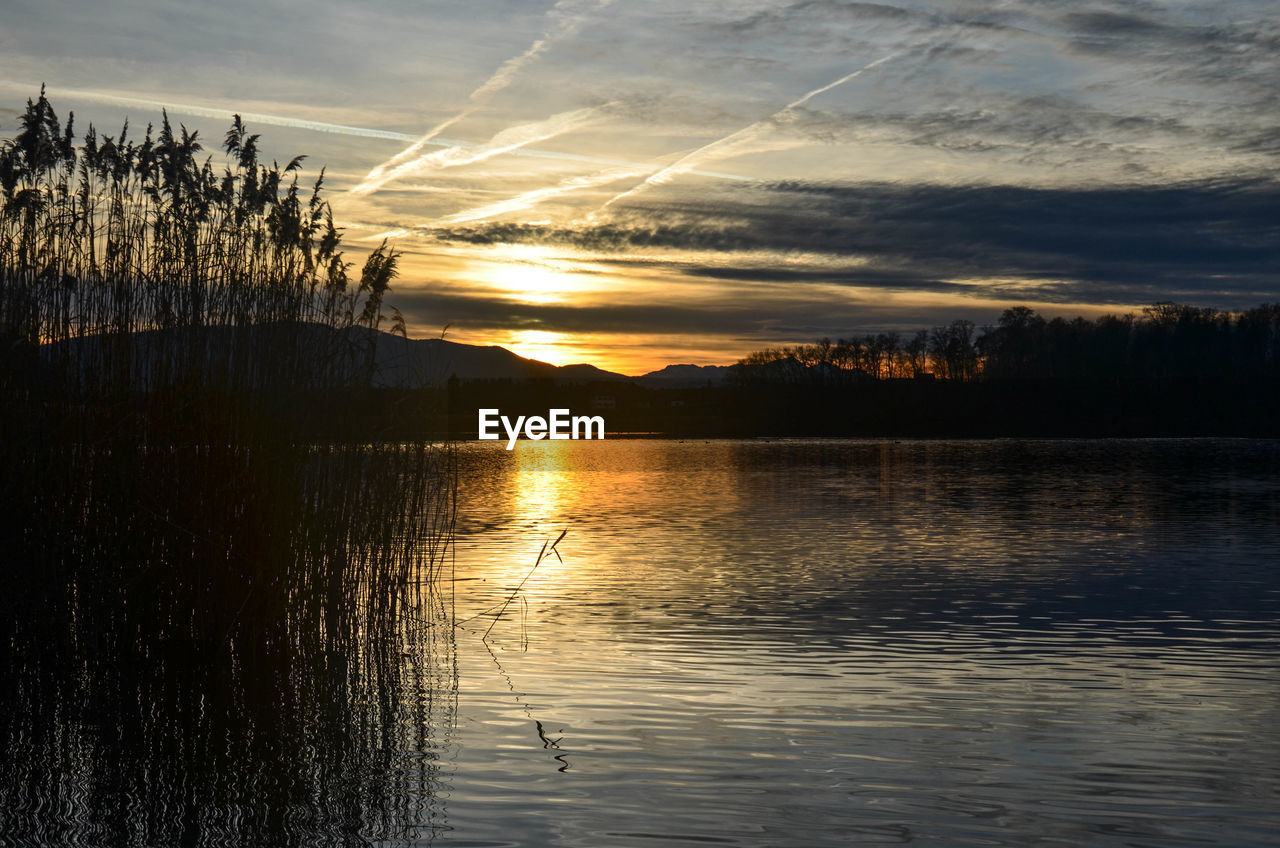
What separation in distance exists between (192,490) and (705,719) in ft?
14.1

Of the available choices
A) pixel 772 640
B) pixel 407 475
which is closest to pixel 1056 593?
pixel 772 640

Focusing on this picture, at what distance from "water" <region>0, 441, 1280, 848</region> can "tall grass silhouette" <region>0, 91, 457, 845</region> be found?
6 centimetres

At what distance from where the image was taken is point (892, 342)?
557 ft

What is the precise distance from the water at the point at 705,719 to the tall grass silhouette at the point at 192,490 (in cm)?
6

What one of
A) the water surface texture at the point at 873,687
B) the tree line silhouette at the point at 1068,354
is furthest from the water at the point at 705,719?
the tree line silhouette at the point at 1068,354

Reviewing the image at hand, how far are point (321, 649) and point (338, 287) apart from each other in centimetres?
312

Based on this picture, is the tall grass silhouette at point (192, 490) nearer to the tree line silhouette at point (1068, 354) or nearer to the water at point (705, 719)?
the water at point (705, 719)

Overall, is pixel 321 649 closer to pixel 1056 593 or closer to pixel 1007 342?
pixel 1056 593

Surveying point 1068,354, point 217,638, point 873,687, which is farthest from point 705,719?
point 1068,354

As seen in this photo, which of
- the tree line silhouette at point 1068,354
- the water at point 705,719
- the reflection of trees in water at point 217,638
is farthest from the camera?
the tree line silhouette at point 1068,354

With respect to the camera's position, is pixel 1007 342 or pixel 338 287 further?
pixel 1007 342

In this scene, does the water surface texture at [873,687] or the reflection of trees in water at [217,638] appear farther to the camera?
the reflection of trees in water at [217,638]

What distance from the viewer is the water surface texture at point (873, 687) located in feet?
20.7

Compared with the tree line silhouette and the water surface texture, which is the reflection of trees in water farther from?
the tree line silhouette
